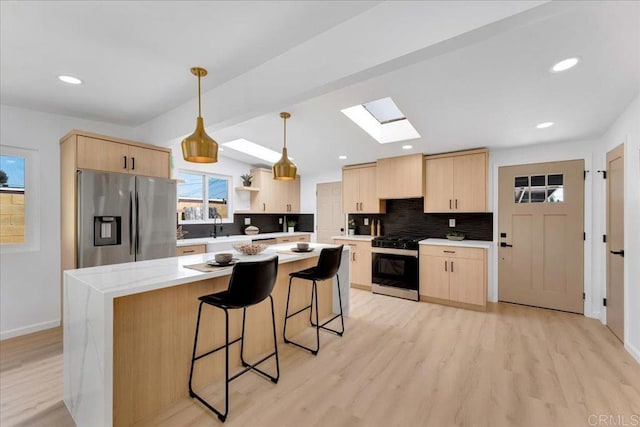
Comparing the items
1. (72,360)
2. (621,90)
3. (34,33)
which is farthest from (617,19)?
(72,360)

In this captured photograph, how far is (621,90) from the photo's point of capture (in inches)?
92.3

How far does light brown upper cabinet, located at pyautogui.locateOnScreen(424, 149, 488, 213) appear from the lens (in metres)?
4.00

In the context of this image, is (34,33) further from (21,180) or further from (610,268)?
(610,268)

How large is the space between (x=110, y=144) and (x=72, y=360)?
2240 mm

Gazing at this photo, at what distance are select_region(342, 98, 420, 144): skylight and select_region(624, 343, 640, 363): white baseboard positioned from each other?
117 inches

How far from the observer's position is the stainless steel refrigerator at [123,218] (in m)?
2.83

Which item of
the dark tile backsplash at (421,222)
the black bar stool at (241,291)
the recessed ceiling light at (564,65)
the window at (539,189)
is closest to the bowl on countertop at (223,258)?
the black bar stool at (241,291)

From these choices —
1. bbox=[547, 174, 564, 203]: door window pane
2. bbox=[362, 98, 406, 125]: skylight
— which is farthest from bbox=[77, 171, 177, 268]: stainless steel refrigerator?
bbox=[547, 174, 564, 203]: door window pane

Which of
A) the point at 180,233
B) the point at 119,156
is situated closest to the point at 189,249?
the point at 180,233

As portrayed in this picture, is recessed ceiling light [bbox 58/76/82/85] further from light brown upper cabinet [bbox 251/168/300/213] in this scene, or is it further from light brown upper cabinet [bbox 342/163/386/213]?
light brown upper cabinet [bbox 342/163/386/213]

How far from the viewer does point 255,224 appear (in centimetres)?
591

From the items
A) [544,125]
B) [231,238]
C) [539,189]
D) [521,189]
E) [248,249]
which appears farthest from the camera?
[231,238]

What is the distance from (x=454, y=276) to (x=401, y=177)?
1705 millimetres

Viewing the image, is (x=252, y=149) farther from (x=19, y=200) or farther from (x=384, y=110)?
(x=19, y=200)
